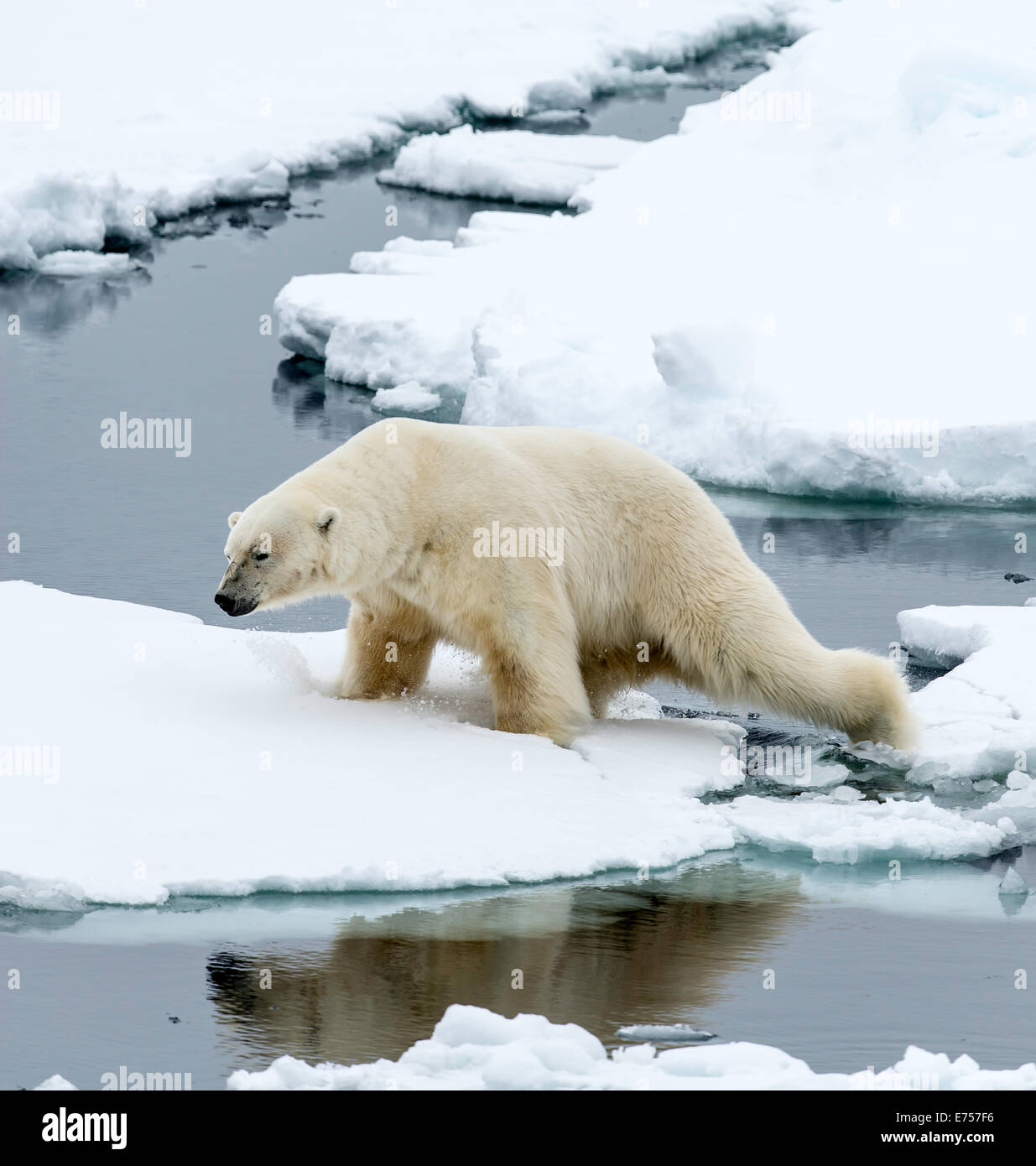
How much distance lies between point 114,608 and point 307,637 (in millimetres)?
825

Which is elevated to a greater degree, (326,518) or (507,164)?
(507,164)

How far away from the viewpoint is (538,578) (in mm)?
6414

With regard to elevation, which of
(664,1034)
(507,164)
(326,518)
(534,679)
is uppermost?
(507,164)

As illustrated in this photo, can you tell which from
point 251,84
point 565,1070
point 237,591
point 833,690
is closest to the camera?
point 565,1070

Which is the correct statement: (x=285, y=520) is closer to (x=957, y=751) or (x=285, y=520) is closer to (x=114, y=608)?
(x=114, y=608)

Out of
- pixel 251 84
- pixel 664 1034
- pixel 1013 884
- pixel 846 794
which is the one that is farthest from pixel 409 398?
pixel 251 84

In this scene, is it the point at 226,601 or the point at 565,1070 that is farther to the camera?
the point at 226,601

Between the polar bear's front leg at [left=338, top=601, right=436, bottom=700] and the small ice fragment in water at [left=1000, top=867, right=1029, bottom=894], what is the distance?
7.39 ft

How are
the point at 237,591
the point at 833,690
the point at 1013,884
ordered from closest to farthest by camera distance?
1. the point at 1013,884
2. the point at 237,591
3. the point at 833,690

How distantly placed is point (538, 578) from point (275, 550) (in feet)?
3.04

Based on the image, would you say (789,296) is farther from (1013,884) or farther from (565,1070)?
(565,1070)

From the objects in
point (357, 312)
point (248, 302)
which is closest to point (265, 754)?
point (357, 312)

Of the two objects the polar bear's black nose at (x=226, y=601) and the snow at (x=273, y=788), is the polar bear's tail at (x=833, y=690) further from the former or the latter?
the polar bear's black nose at (x=226, y=601)

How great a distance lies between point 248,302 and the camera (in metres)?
18.2
